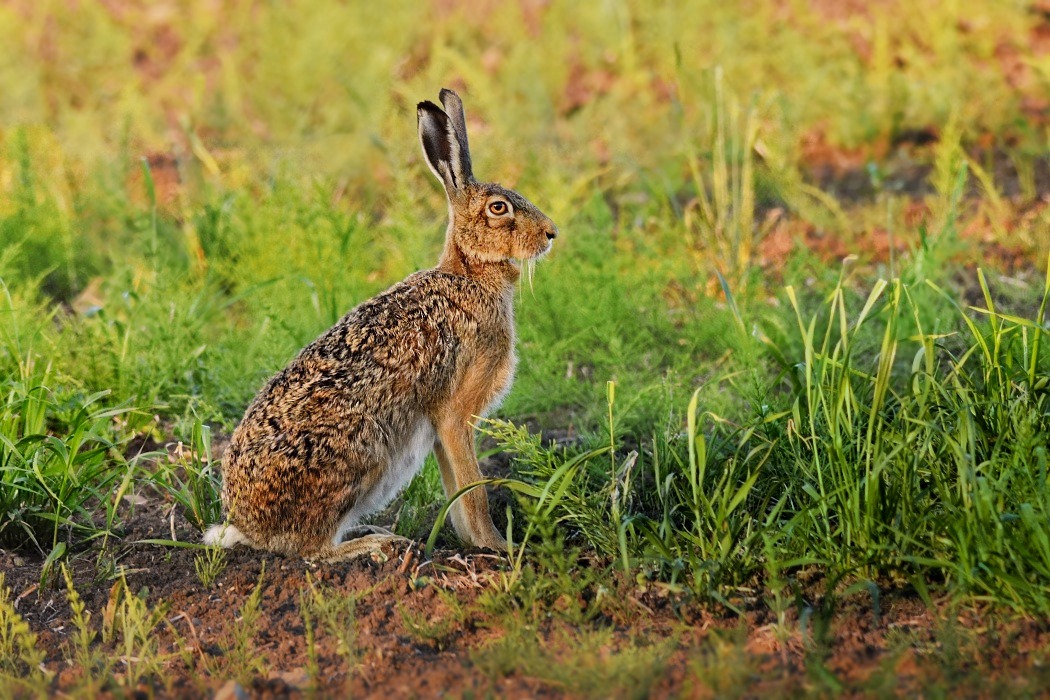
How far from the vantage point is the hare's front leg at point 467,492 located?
4.57m

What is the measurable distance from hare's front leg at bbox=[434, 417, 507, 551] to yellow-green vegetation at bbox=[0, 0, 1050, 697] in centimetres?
16

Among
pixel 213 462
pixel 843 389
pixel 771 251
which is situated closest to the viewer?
pixel 843 389

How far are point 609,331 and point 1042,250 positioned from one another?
8.57 feet

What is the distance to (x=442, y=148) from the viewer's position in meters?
4.82

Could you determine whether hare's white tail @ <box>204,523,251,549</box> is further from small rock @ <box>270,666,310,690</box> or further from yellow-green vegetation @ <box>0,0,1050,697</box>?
small rock @ <box>270,666,310,690</box>

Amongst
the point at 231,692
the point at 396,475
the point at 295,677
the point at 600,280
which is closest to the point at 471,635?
the point at 295,677

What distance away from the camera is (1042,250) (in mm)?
6863

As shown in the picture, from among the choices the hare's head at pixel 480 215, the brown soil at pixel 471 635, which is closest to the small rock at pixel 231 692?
the brown soil at pixel 471 635

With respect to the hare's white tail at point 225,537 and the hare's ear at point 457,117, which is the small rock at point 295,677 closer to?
the hare's white tail at point 225,537

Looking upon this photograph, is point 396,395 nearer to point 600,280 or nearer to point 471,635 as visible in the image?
point 471,635

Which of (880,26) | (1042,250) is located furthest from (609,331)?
(880,26)

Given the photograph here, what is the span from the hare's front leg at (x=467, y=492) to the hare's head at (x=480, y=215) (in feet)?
2.26

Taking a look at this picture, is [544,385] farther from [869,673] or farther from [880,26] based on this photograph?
[880,26]

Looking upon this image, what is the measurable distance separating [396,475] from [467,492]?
10.3 inches
